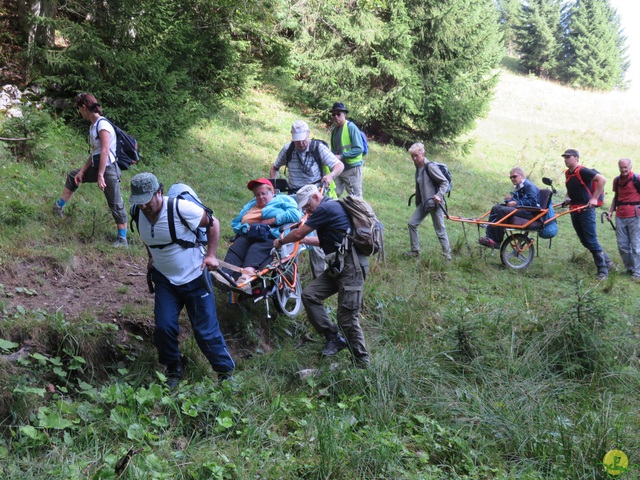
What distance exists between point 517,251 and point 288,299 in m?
5.16

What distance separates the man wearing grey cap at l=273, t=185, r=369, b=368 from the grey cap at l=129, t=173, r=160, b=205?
1549 mm

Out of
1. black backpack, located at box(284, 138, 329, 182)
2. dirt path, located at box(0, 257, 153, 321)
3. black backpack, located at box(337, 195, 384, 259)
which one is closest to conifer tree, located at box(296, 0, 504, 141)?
black backpack, located at box(284, 138, 329, 182)

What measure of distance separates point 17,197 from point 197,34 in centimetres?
843

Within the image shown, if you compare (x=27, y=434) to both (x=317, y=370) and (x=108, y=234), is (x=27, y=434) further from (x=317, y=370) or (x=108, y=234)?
(x=108, y=234)

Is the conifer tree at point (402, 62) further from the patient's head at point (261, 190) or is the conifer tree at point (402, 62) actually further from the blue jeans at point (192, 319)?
the blue jeans at point (192, 319)

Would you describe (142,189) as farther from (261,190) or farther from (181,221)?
(261,190)

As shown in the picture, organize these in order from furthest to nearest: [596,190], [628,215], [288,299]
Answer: [628,215]
[596,190]
[288,299]

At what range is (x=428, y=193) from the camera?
9.32 meters

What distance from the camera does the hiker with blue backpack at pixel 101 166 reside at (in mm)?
6812

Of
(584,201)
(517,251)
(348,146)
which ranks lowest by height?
(517,251)

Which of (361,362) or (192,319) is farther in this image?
(361,362)

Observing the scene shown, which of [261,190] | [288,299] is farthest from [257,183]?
[288,299]

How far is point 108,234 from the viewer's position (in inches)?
307

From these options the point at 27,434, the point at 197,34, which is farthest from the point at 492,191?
the point at 27,434
